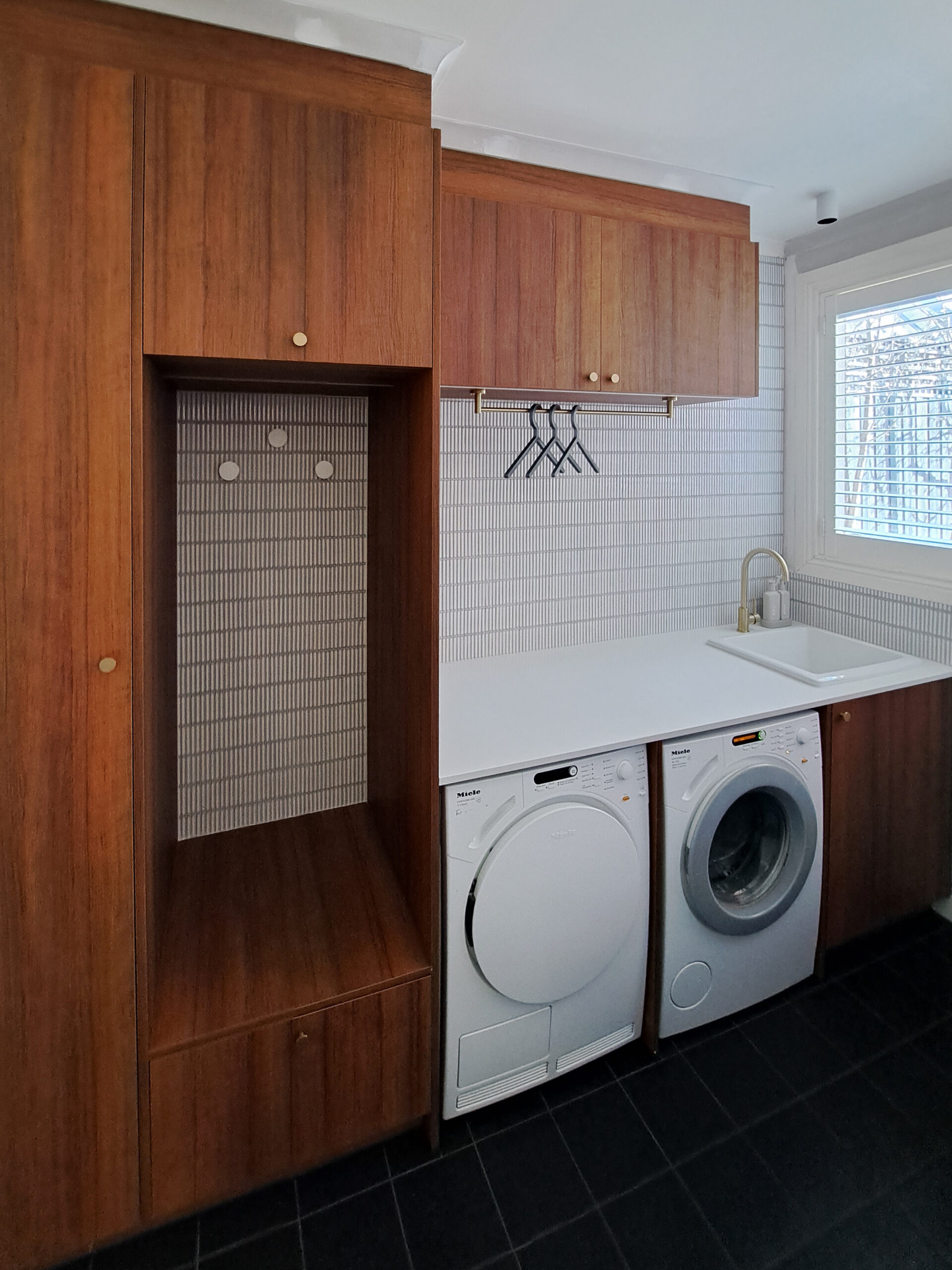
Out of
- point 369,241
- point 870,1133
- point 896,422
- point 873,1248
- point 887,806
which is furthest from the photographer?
point 896,422

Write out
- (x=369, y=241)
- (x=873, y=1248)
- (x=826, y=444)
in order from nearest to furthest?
(x=369, y=241) < (x=873, y=1248) < (x=826, y=444)

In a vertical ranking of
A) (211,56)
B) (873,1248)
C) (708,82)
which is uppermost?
(708,82)

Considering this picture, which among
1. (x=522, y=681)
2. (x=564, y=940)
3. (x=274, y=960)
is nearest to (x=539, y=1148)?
(x=564, y=940)

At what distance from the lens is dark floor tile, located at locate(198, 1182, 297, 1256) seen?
4.75 feet

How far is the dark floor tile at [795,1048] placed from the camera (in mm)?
1855

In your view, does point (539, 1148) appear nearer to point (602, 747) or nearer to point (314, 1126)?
point (314, 1126)

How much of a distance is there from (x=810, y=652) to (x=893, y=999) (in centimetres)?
119

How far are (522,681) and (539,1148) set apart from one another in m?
1.17

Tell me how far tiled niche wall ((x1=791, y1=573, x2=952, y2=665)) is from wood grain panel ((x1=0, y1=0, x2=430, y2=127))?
2.09 m

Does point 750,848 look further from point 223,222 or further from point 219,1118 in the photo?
point 223,222

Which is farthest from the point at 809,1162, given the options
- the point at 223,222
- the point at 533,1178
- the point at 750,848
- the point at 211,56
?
the point at 211,56

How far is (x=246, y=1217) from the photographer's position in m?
1.49

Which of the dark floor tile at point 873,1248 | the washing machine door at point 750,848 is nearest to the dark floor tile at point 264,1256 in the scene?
the dark floor tile at point 873,1248

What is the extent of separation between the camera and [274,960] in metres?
1.57
